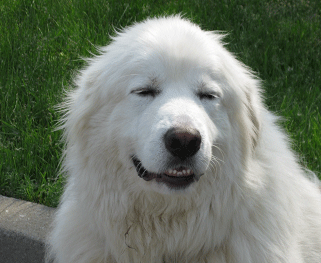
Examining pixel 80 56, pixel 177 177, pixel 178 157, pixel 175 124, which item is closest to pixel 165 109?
pixel 175 124

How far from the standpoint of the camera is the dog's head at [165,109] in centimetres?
219

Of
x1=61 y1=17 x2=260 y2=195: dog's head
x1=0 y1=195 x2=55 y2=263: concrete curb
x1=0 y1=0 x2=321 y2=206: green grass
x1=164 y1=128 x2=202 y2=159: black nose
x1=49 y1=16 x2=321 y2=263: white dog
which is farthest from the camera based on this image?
x1=0 y1=0 x2=321 y2=206: green grass

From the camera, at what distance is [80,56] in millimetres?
4438

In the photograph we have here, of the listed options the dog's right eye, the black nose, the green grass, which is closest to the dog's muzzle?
the black nose

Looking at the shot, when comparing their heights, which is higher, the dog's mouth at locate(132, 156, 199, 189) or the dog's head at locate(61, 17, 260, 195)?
the dog's head at locate(61, 17, 260, 195)

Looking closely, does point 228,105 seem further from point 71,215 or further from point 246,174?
point 71,215

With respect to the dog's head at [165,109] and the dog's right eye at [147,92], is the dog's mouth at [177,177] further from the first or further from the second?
the dog's right eye at [147,92]

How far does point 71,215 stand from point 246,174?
3.58 ft

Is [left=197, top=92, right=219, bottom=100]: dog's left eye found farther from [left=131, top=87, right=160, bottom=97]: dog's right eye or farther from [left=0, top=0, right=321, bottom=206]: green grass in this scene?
[left=0, top=0, right=321, bottom=206]: green grass

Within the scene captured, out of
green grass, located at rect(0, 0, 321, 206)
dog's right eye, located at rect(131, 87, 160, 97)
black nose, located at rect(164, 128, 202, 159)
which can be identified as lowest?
green grass, located at rect(0, 0, 321, 206)

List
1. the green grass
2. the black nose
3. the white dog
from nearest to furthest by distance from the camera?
the black nose → the white dog → the green grass

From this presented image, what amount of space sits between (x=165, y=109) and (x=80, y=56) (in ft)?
8.05

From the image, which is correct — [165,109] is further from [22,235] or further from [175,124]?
[22,235]

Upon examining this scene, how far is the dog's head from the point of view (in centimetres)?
219
